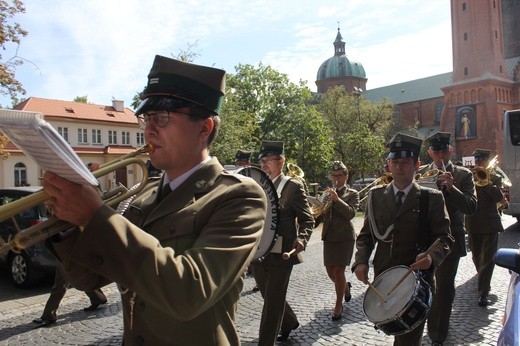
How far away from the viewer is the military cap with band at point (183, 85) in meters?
1.92

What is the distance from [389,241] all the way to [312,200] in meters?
3.05

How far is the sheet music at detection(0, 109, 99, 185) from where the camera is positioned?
4.04 feet

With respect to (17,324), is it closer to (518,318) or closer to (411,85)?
(518,318)

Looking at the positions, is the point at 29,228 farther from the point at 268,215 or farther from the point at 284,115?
the point at 284,115

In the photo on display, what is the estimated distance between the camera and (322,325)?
601 cm

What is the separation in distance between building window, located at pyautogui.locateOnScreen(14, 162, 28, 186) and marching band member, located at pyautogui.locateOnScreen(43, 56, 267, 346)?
40650 millimetres

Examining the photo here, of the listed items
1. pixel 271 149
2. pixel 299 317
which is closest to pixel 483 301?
pixel 299 317

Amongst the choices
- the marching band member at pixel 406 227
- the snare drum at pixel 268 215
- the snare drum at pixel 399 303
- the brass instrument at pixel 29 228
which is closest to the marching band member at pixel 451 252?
the marching band member at pixel 406 227

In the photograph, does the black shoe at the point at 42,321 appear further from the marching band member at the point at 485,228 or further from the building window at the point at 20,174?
the building window at the point at 20,174

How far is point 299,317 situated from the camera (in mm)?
6359

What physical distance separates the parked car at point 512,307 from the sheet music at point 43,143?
90.6 inches

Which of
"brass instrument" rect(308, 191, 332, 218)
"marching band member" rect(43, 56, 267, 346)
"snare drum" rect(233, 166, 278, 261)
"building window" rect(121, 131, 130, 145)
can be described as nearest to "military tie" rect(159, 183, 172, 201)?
"marching band member" rect(43, 56, 267, 346)

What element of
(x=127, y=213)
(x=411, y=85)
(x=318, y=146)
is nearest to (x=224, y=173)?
(x=127, y=213)

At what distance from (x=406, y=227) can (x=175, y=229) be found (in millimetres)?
2796
